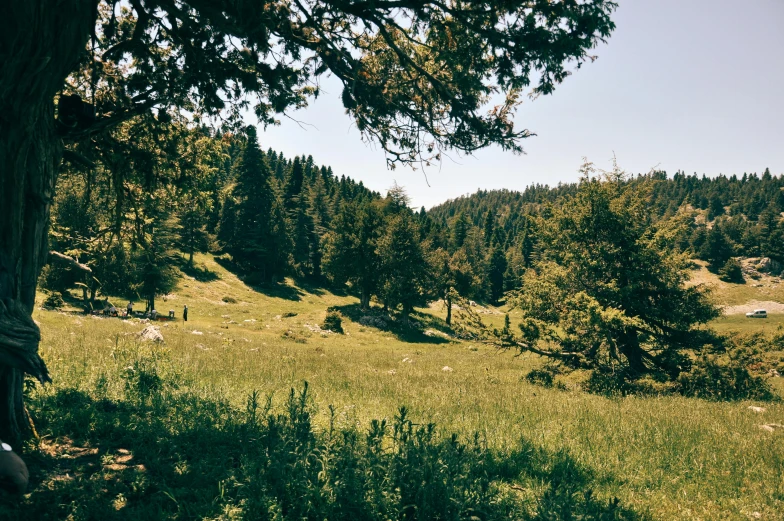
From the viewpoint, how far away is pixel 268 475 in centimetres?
407

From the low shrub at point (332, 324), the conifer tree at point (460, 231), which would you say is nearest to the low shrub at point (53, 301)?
the low shrub at point (332, 324)

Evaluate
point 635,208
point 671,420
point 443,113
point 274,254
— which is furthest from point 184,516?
point 274,254

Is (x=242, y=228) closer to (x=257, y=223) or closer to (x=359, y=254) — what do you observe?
(x=257, y=223)

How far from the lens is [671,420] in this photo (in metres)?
8.08

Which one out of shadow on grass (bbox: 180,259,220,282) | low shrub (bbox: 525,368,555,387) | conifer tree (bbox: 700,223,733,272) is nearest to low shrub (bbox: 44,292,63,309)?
shadow on grass (bbox: 180,259,220,282)

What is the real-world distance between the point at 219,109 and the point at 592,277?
14.1 meters

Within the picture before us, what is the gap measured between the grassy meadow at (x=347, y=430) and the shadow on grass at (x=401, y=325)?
2892 centimetres

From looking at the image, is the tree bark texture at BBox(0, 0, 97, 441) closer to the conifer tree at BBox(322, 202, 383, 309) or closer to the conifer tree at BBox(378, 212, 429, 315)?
the conifer tree at BBox(378, 212, 429, 315)

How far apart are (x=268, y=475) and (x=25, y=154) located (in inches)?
187

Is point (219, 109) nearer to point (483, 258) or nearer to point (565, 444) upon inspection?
point (565, 444)

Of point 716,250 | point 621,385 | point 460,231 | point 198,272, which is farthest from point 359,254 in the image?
point 716,250

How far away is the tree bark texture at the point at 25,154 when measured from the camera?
14.0 feet

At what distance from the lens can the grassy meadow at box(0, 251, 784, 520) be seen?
3.97m

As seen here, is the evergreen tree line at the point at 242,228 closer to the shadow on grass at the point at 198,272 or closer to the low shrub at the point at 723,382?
the shadow on grass at the point at 198,272
